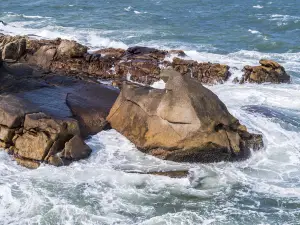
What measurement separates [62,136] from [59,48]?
422 inches

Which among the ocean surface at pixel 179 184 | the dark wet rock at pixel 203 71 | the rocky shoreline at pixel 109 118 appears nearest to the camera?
the ocean surface at pixel 179 184

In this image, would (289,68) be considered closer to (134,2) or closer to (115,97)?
(115,97)

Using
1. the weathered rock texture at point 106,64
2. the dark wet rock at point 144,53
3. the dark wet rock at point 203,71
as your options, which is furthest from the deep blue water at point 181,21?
the weathered rock texture at point 106,64

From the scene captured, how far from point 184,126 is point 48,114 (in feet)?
16.1

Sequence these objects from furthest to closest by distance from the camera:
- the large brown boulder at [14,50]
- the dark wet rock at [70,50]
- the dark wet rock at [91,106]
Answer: the dark wet rock at [70,50], the large brown boulder at [14,50], the dark wet rock at [91,106]

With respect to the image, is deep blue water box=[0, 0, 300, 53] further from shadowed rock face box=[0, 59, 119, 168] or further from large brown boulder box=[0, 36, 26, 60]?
shadowed rock face box=[0, 59, 119, 168]

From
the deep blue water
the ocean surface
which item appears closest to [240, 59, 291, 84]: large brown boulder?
the ocean surface

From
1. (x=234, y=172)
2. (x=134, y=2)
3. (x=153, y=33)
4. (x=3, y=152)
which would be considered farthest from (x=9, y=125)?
(x=134, y=2)

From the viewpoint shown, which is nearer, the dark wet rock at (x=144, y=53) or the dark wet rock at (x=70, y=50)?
the dark wet rock at (x=70, y=50)

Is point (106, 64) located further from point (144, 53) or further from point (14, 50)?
point (14, 50)

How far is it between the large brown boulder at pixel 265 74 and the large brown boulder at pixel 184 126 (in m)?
9.27

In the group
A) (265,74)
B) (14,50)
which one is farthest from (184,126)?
(14,50)

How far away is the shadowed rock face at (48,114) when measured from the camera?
16.5 meters

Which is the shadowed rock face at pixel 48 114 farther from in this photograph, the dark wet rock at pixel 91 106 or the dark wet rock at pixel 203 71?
the dark wet rock at pixel 203 71
